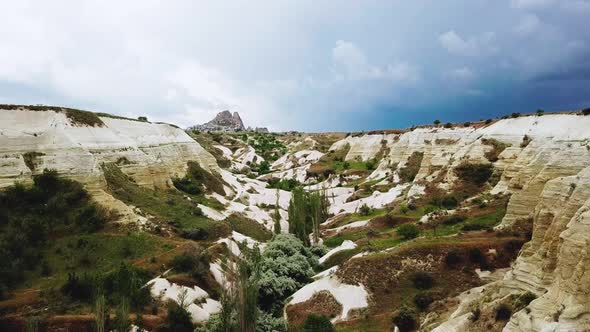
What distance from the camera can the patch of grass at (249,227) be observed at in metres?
53.6

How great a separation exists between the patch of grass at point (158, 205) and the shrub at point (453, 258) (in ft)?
83.3

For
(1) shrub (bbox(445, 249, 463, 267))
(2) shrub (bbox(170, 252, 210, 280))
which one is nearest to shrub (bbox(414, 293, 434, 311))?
(1) shrub (bbox(445, 249, 463, 267))

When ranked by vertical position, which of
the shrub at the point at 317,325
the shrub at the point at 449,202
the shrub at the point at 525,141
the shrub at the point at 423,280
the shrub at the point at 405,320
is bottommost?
the shrub at the point at 317,325

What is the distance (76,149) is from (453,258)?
124 feet

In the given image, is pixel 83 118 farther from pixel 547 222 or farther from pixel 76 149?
pixel 547 222

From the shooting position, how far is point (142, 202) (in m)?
44.3

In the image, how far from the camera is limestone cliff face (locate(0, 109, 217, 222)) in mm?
37469

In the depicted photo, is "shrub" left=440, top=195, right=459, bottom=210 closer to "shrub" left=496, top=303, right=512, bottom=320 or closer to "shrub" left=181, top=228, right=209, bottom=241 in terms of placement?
"shrub" left=181, top=228, right=209, bottom=241

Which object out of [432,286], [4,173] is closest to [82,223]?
[4,173]

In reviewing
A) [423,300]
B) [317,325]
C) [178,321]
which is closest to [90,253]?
[178,321]

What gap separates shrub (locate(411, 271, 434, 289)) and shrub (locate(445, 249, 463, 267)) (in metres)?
2.08

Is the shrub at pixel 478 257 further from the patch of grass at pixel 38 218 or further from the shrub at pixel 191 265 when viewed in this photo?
the patch of grass at pixel 38 218

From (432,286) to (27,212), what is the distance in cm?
3491

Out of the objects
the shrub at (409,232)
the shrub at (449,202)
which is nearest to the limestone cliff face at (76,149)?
the shrub at (409,232)
